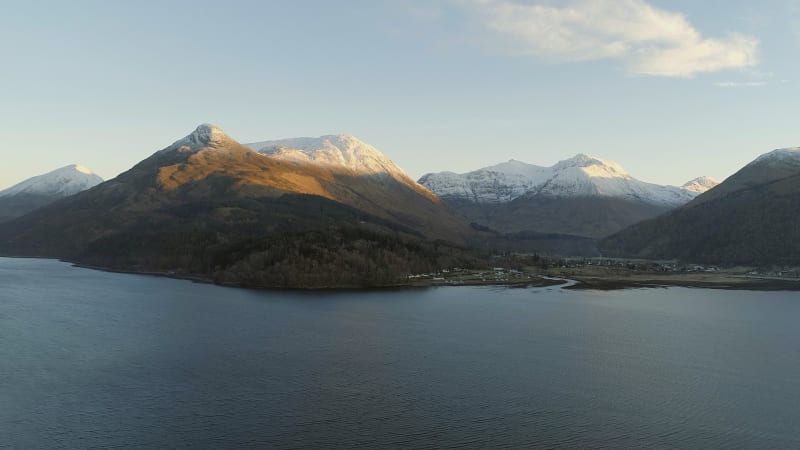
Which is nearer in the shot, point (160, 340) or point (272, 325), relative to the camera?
point (160, 340)

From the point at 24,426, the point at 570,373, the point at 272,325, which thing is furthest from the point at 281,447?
the point at 272,325

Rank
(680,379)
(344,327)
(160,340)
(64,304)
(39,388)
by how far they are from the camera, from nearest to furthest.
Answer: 1. (39,388)
2. (680,379)
3. (160,340)
4. (344,327)
5. (64,304)

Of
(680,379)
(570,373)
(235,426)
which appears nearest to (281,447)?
(235,426)

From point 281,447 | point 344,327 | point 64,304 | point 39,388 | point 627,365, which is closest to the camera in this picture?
point 281,447

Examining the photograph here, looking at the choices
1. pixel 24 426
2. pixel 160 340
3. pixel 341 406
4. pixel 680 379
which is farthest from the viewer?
pixel 160 340

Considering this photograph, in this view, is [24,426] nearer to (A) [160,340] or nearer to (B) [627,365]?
(A) [160,340]

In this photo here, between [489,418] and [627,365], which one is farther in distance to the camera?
[627,365]

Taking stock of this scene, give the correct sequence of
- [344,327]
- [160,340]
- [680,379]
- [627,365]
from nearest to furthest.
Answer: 1. [680,379]
2. [627,365]
3. [160,340]
4. [344,327]

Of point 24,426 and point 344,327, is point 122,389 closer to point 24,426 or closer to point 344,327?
point 24,426

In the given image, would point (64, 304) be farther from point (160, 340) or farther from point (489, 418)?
point (489, 418)
